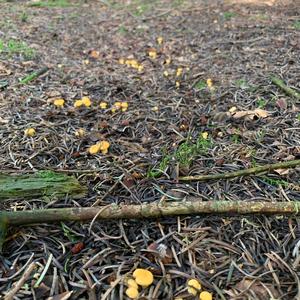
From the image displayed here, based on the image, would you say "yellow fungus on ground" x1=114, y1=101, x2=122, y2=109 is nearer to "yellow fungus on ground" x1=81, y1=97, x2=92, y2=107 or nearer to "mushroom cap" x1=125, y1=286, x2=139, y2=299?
"yellow fungus on ground" x1=81, y1=97, x2=92, y2=107

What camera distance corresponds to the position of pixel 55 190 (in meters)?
2.71

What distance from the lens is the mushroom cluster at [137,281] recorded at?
6.78 feet

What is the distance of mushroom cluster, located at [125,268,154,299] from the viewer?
2.07 m

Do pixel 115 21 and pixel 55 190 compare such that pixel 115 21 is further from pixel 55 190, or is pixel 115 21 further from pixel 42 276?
pixel 42 276

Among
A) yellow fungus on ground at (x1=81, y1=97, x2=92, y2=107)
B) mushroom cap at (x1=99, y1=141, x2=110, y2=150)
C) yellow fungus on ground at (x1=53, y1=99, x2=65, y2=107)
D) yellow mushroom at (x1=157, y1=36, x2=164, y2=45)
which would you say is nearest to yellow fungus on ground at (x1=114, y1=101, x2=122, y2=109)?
yellow fungus on ground at (x1=81, y1=97, x2=92, y2=107)

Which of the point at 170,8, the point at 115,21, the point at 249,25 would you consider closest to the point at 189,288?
the point at 249,25

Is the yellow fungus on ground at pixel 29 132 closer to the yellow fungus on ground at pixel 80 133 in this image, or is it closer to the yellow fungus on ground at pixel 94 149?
the yellow fungus on ground at pixel 80 133

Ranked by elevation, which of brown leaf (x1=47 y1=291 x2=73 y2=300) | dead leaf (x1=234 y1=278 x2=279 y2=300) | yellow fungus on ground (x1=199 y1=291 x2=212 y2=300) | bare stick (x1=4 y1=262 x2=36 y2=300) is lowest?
dead leaf (x1=234 y1=278 x2=279 y2=300)

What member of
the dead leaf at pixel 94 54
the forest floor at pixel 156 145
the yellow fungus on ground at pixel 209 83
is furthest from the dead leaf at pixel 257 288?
the dead leaf at pixel 94 54

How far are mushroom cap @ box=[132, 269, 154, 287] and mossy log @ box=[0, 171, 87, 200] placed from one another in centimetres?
79

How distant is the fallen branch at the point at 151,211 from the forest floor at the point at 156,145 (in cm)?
6

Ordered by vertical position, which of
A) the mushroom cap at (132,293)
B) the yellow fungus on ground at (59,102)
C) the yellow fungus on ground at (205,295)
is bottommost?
the yellow fungus on ground at (205,295)

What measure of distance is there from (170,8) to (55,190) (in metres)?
6.74

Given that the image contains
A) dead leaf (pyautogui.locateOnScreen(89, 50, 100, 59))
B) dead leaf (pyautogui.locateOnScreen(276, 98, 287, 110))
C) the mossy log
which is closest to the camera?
the mossy log
